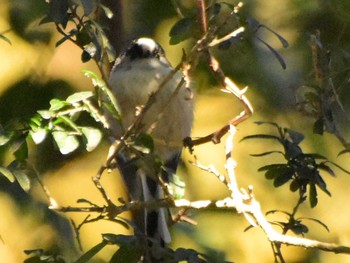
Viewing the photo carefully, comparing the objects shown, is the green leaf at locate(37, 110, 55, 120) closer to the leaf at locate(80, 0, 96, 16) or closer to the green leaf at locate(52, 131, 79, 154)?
the green leaf at locate(52, 131, 79, 154)

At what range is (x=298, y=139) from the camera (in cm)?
213

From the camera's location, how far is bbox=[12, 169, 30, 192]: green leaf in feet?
6.10

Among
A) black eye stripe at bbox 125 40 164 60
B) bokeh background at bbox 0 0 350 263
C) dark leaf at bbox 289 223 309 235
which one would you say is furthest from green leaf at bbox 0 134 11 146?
black eye stripe at bbox 125 40 164 60

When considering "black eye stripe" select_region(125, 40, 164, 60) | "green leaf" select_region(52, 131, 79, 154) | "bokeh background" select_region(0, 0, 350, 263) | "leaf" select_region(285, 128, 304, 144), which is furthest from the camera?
"black eye stripe" select_region(125, 40, 164, 60)

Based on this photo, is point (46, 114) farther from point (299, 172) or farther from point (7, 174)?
point (299, 172)

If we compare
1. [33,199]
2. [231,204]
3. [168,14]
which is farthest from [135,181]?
[231,204]

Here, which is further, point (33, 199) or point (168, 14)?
point (168, 14)

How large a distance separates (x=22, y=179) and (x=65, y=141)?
14 centimetres

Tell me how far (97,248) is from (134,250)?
0.25 ft

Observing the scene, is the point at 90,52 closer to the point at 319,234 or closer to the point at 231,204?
the point at 231,204

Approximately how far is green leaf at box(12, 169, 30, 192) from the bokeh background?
0.48 meters

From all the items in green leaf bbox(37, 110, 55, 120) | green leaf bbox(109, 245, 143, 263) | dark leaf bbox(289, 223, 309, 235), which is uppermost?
green leaf bbox(37, 110, 55, 120)

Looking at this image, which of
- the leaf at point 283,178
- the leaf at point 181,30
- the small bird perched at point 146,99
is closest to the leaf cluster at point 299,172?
the leaf at point 283,178

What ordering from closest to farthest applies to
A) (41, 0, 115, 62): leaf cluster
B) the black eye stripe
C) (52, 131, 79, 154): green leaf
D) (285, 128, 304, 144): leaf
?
(52, 131, 79, 154): green leaf, (41, 0, 115, 62): leaf cluster, (285, 128, 304, 144): leaf, the black eye stripe
